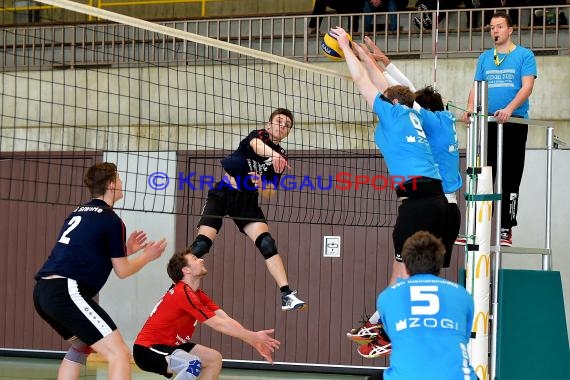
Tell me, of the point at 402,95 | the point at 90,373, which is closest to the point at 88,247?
the point at 402,95

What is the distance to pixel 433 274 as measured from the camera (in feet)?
19.3

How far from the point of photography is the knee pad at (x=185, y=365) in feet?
28.8

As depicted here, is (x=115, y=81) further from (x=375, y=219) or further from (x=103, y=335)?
(x=103, y=335)

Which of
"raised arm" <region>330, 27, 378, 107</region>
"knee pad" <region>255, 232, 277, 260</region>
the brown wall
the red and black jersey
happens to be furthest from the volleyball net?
"raised arm" <region>330, 27, 378, 107</region>

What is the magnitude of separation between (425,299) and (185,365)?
3584 millimetres

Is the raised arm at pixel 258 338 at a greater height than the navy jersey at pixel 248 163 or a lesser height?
lesser

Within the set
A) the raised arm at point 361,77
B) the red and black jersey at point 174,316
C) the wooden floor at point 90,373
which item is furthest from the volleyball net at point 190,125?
the raised arm at point 361,77

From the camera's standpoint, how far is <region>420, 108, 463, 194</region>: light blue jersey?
7711 mm

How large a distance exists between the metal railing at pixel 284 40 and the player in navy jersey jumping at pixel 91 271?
224 inches

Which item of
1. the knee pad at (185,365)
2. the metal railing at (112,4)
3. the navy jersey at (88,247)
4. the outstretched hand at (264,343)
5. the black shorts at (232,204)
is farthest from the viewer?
the metal railing at (112,4)

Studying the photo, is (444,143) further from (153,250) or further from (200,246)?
(200,246)

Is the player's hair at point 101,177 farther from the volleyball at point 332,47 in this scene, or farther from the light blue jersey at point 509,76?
the light blue jersey at point 509,76

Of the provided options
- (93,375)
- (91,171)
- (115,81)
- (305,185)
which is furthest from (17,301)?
(91,171)

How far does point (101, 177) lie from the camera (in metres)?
7.88
